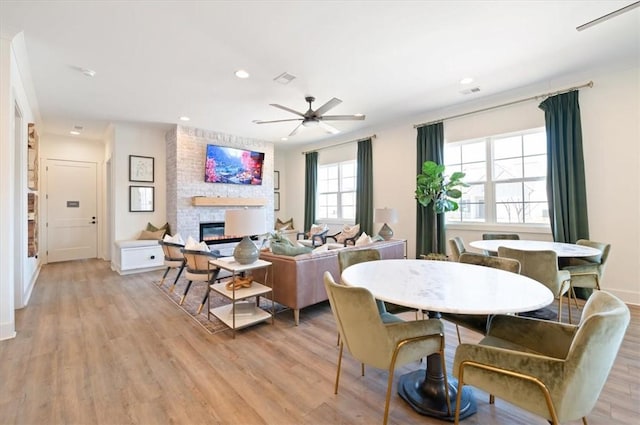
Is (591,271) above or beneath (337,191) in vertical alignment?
beneath

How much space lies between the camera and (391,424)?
5.37ft

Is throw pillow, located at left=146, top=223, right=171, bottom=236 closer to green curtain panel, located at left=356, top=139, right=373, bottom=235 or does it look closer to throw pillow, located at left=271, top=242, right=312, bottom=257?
throw pillow, located at left=271, top=242, right=312, bottom=257

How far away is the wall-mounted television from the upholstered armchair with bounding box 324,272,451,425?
18.2ft

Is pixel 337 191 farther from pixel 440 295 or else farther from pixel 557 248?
pixel 440 295

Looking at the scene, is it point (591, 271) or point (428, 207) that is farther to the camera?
point (428, 207)

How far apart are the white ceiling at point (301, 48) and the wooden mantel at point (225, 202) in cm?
202

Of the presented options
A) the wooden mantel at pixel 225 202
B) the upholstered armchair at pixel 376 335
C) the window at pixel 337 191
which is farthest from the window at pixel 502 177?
the wooden mantel at pixel 225 202

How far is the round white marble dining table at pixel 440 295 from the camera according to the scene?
4.62 ft

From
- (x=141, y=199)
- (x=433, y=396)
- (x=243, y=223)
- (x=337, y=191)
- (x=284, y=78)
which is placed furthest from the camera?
(x=337, y=191)

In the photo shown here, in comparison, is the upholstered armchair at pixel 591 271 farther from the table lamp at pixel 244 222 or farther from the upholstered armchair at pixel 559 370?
the table lamp at pixel 244 222

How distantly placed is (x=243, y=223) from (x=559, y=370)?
2.48 m

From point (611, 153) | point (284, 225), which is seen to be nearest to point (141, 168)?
point (284, 225)

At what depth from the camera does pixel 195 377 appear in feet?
6.91

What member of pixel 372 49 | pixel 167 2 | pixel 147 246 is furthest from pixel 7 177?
pixel 372 49
